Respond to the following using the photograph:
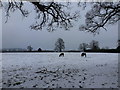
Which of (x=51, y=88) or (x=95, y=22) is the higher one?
(x=95, y=22)

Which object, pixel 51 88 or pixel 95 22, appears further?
pixel 95 22

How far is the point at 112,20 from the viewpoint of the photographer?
56.2ft

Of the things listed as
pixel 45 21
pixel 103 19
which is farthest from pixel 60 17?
pixel 103 19

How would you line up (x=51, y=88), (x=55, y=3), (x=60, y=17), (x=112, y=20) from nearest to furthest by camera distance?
(x=51, y=88)
(x=55, y=3)
(x=60, y=17)
(x=112, y=20)

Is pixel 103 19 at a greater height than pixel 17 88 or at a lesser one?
greater

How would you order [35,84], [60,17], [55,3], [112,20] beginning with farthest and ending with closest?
1. [112,20]
2. [60,17]
3. [55,3]
4. [35,84]

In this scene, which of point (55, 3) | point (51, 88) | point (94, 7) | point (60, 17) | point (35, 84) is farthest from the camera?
point (94, 7)

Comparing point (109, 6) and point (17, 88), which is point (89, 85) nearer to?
point (17, 88)

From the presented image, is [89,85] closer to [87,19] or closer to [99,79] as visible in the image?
[99,79]

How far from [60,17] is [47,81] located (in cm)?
645

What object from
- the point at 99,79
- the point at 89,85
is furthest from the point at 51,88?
the point at 99,79

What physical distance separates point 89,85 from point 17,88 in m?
3.77

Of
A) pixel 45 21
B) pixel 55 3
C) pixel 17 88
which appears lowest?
pixel 17 88

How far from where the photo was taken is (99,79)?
1063 centimetres
